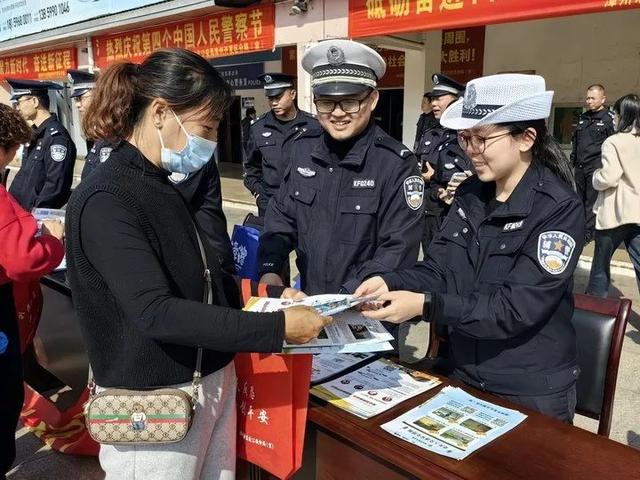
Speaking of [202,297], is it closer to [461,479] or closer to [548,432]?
[461,479]

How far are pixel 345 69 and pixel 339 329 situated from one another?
94 cm

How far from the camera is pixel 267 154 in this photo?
13.6 ft

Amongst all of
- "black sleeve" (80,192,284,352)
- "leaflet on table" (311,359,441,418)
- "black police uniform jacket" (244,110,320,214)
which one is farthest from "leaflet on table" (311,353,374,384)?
"black police uniform jacket" (244,110,320,214)

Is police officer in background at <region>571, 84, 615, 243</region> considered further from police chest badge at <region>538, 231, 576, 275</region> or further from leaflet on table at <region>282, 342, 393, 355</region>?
leaflet on table at <region>282, 342, 393, 355</region>

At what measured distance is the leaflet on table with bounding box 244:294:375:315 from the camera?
124 centimetres

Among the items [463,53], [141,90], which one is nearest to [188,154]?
[141,90]

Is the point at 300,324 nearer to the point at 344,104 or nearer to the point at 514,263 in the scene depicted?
the point at 514,263

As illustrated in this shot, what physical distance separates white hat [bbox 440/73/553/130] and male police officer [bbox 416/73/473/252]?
2559 mm

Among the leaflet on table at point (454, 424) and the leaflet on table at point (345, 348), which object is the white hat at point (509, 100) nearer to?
the leaflet on table at point (345, 348)

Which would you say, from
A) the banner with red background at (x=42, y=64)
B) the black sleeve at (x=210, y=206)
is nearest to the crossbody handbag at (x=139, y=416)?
the black sleeve at (x=210, y=206)

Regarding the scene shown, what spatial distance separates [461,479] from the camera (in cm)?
104

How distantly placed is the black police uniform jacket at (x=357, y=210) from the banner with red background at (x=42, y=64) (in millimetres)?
11438

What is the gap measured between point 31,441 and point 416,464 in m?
2.23

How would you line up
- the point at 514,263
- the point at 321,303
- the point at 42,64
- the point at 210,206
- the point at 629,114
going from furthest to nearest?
the point at 42,64 → the point at 629,114 → the point at 210,206 → the point at 514,263 → the point at 321,303
